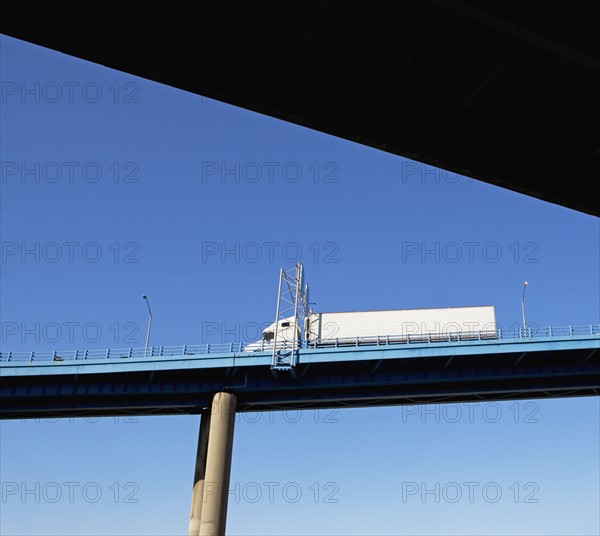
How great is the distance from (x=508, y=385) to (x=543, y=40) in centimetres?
3910

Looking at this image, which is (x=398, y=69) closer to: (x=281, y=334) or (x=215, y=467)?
(x=215, y=467)

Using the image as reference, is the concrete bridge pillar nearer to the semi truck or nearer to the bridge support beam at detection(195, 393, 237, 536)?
the bridge support beam at detection(195, 393, 237, 536)

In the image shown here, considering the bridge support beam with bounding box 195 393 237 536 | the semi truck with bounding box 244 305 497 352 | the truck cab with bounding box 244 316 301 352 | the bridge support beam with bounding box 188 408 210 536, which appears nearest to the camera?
the bridge support beam with bounding box 195 393 237 536

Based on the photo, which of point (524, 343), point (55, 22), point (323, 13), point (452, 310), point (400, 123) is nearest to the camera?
point (55, 22)

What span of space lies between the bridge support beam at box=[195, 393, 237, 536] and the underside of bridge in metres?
32.4

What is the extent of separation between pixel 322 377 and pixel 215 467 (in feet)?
31.0

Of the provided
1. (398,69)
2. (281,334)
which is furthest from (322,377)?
(398,69)

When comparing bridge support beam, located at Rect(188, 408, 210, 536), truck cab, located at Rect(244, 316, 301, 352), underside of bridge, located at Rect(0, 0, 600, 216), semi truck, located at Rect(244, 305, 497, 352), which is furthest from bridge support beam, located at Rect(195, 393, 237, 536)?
underside of bridge, located at Rect(0, 0, 600, 216)

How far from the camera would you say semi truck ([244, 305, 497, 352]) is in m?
45.8

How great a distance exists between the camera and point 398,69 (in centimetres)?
676

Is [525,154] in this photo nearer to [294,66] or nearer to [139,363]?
[294,66]

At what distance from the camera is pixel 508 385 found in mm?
41438

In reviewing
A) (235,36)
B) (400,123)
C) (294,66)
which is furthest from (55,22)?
(400,123)

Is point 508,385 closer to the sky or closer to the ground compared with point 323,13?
closer to the sky
